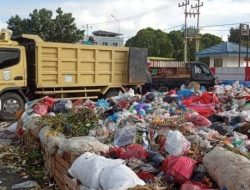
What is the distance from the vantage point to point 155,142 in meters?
5.99

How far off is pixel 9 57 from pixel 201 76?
399 inches

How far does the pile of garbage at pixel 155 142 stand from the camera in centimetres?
416

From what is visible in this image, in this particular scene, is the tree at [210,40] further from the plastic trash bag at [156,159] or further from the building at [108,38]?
the plastic trash bag at [156,159]

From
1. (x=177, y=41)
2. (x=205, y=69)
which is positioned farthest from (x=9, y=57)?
(x=177, y=41)

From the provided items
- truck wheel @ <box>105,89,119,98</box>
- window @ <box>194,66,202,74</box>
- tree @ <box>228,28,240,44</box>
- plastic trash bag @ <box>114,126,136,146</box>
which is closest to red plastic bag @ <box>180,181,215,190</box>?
plastic trash bag @ <box>114,126,136,146</box>

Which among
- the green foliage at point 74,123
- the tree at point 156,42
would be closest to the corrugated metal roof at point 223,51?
the tree at point 156,42

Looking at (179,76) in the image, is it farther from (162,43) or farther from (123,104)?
(162,43)

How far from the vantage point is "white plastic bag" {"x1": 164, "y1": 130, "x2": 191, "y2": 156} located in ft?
16.9

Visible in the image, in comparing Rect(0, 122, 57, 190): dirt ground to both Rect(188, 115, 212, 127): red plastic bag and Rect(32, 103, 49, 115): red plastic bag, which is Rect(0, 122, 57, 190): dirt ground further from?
Rect(188, 115, 212, 127): red plastic bag

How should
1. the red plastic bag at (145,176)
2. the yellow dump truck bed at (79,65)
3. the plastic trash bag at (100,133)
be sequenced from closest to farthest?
the red plastic bag at (145,176), the plastic trash bag at (100,133), the yellow dump truck bed at (79,65)

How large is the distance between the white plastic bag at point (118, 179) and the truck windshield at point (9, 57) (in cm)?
833

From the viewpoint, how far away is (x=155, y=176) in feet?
15.2

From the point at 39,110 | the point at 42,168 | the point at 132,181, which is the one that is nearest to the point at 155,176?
the point at 132,181

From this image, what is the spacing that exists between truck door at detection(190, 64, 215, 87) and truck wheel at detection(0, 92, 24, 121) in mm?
9376
